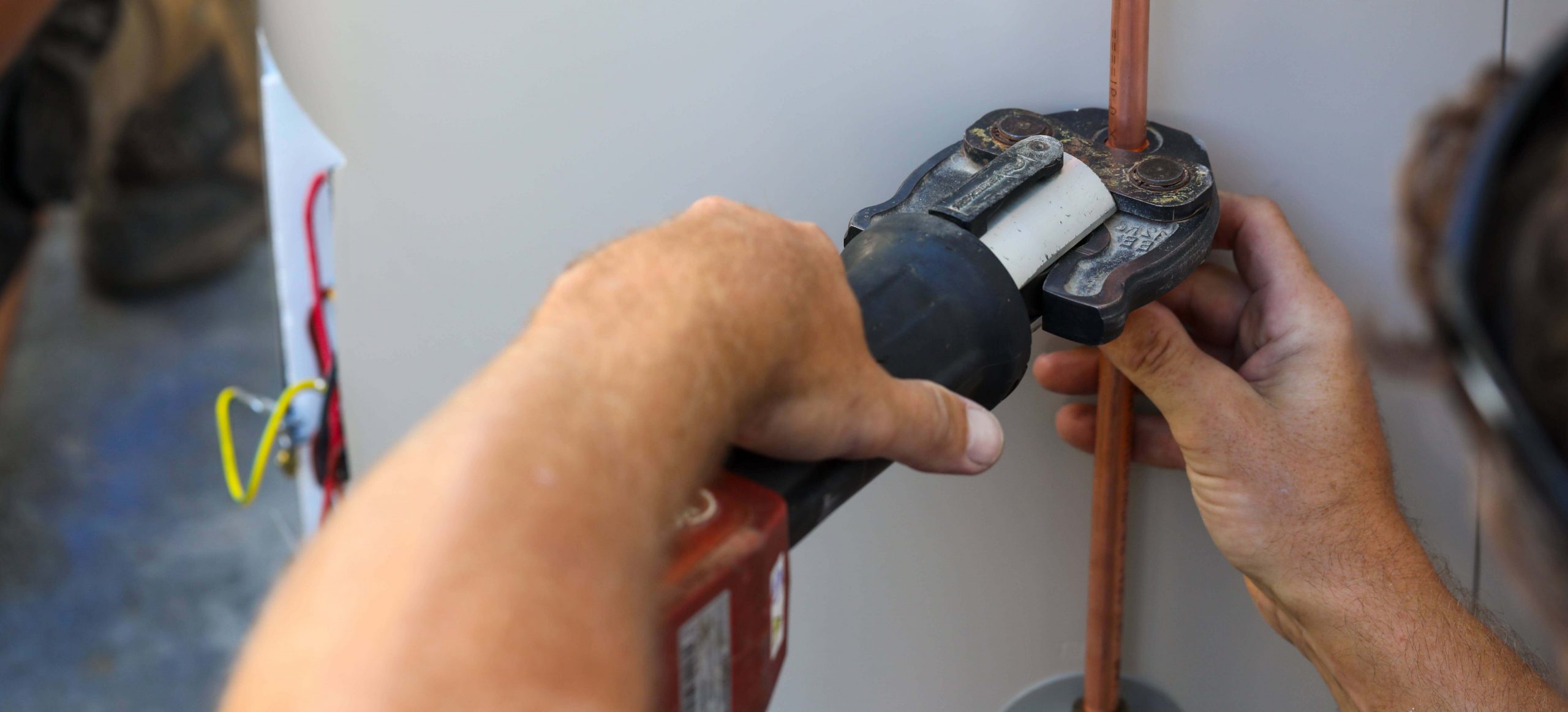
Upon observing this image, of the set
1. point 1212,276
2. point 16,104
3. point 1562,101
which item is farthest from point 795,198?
point 16,104

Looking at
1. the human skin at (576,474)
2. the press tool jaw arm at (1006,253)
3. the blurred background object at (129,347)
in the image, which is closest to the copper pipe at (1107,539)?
the press tool jaw arm at (1006,253)

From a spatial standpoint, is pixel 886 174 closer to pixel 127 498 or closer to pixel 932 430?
pixel 932 430

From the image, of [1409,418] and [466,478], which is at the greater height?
[466,478]

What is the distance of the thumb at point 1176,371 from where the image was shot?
553 mm

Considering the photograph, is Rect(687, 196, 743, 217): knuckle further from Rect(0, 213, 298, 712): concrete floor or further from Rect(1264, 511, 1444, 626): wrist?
Rect(0, 213, 298, 712): concrete floor

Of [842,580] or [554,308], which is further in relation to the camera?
[842,580]

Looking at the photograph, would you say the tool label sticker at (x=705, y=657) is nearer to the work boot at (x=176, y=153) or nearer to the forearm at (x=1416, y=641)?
the forearm at (x=1416, y=641)

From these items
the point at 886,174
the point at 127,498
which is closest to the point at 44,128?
the point at 127,498

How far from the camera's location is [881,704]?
0.77 meters

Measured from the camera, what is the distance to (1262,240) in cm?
57

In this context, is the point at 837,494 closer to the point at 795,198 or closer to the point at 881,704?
the point at 795,198

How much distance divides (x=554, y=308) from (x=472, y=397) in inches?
1.9

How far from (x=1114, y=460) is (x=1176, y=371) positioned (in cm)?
8

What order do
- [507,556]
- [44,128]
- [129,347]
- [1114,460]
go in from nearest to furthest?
[507,556] → [1114,460] → [44,128] → [129,347]
